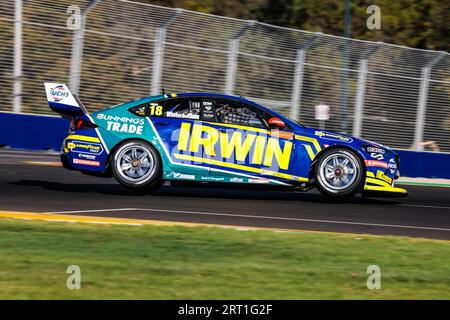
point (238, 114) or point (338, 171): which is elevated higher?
point (238, 114)

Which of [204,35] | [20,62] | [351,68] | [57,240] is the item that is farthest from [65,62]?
[57,240]

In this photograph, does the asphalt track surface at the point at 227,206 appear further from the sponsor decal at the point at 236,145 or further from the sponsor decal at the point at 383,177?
the sponsor decal at the point at 236,145

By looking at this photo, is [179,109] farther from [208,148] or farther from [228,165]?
[228,165]

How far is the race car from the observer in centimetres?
1263

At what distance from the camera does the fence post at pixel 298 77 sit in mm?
21828

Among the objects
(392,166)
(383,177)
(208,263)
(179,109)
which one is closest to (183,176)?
(179,109)

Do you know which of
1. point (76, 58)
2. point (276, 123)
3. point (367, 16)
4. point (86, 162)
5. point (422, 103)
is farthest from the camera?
point (367, 16)

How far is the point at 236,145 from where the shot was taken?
12695 millimetres

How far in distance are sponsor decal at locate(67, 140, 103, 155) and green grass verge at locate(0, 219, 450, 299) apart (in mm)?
2712

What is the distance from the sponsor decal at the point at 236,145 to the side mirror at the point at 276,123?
0.17 metres

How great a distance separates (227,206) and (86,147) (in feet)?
6.95

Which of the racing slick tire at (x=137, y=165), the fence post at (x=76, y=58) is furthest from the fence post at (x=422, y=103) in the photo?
the racing slick tire at (x=137, y=165)

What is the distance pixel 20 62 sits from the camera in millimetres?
20672

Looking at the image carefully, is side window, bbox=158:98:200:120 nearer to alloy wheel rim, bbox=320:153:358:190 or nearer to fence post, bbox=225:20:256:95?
alloy wheel rim, bbox=320:153:358:190
